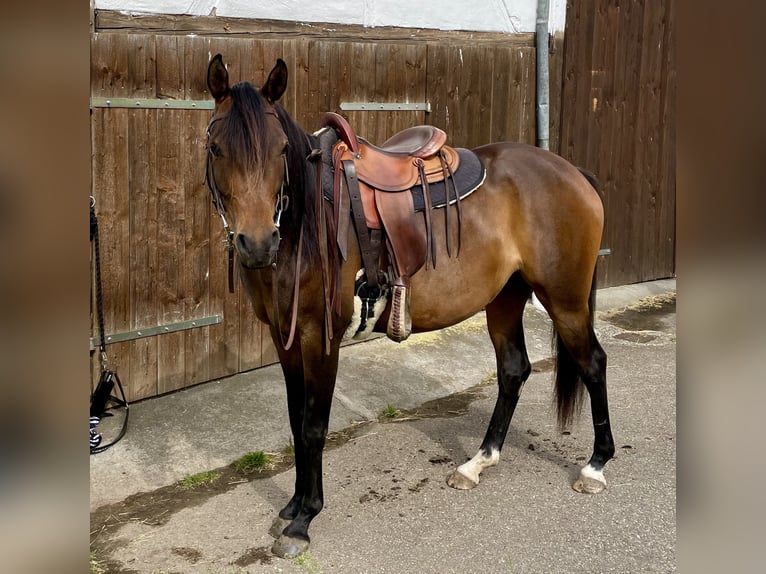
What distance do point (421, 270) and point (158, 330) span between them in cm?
187

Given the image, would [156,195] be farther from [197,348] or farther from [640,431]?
[640,431]

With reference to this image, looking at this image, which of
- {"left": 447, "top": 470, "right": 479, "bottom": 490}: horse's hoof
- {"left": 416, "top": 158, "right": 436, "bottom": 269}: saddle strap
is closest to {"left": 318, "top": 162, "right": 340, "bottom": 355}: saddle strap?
{"left": 416, "top": 158, "right": 436, "bottom": 269}: saddle strap

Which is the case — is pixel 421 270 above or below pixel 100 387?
above

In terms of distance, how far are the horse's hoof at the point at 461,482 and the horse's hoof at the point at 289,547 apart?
946mm

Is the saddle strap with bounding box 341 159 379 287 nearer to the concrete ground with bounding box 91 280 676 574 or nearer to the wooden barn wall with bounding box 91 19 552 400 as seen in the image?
the concrete ground with bounding box 91 280 676 574

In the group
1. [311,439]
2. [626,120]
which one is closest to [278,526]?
[311,439]

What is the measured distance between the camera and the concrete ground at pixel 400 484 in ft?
10.8

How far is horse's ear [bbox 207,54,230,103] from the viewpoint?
111 inches

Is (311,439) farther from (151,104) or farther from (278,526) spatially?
(151,104)

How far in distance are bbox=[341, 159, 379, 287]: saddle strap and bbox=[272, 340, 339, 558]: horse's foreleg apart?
0.34 meters

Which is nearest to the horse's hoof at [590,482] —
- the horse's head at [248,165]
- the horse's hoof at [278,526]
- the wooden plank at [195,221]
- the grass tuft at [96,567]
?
the horse's hoof at [278,526]

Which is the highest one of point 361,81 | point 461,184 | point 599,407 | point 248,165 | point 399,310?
Result: point 361,81

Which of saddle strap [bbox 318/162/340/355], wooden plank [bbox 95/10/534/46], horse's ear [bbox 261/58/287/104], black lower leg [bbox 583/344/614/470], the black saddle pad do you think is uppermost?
wooden plank [bbox 95/10/534/46]

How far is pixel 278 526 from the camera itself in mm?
3447
